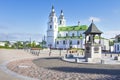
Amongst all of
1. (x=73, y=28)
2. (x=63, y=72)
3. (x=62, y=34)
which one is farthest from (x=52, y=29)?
(x=63, y=72)

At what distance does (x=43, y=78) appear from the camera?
1218cm

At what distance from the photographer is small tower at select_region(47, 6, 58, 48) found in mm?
96438

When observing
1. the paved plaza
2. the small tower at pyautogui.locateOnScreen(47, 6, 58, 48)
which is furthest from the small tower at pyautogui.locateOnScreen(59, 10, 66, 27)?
the paved plaza

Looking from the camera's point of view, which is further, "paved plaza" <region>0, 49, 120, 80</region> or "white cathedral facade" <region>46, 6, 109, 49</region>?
"white cathedral facade" <region>46, 6, 109, 49</region>

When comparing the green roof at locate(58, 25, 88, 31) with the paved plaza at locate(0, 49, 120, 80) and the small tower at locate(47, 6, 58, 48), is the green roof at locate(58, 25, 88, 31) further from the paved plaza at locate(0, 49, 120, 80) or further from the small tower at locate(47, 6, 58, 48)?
the paved plaza at locate(0, 49, 120, 80)

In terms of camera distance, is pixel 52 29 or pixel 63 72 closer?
pixel 63 72

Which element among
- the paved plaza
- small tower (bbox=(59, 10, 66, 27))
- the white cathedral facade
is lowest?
the paved plaza

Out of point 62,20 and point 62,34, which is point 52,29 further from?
point 62,20

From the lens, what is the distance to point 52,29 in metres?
96.9

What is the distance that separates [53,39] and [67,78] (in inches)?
3324

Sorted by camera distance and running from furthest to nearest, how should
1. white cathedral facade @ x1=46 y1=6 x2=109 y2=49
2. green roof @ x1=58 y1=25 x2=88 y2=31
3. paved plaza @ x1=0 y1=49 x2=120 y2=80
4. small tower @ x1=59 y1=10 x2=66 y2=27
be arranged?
1. small tower @ x1=59 y1=10 x2=66 y2=27
2. green roof @ x1=58 y1=25 x2=88 y2=31
3. white cathedral facade @ x1=46 y1=6 x2=109 y2=49
4. paved plaza @ x1=0 y1=49 x2=120 y2=80

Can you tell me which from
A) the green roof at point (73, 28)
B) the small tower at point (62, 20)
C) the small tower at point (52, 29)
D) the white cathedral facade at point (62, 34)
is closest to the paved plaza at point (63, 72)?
the white cathedral facade at point (62, 34)

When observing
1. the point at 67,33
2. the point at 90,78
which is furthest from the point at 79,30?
the point at 90,78

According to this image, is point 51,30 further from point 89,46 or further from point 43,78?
point 43,78
